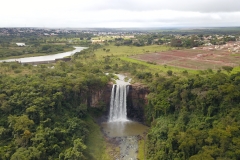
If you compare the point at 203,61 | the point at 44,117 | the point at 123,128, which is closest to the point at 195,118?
the point at 123,128

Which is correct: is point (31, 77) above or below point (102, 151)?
above

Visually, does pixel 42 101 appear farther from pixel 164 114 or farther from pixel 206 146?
pixel 206 146

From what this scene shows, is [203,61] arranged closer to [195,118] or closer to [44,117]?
[195,118]

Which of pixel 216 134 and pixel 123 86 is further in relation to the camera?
pixel 123 86

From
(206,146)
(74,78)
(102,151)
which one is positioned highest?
(74,78)

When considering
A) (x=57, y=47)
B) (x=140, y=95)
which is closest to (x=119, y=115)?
(x=140, y=95)

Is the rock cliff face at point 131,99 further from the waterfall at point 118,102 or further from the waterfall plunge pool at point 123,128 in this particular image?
the waterfall plunge pool at point 123,128
